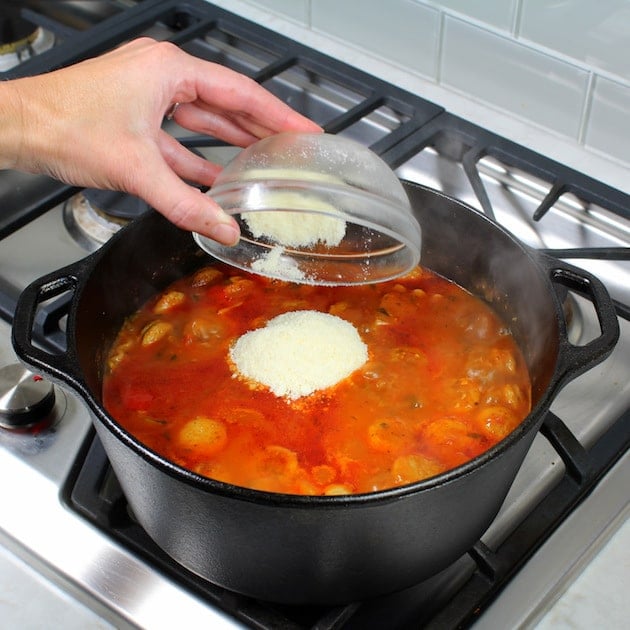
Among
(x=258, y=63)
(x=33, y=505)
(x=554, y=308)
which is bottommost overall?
(x=33, y=505)

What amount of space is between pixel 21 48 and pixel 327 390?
3.20 feet

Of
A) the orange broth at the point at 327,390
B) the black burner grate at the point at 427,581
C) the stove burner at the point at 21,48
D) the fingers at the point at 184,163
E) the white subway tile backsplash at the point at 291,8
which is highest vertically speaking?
the fingers at the point at 184,163

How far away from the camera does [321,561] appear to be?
877mm

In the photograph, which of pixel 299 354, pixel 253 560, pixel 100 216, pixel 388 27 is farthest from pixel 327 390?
pixel 388 27

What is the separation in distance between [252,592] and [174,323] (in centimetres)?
41

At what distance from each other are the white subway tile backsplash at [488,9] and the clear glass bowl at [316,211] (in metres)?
0.49

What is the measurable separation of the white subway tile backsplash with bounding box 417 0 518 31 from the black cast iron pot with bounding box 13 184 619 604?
39 cm

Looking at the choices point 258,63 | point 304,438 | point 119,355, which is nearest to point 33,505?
point 119,355

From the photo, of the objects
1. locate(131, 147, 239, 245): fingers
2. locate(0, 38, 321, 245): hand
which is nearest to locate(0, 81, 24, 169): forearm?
locate(0, 38, 321, 245): hand

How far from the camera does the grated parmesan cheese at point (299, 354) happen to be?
1099 mm

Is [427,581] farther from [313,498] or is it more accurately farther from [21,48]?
[21,48]

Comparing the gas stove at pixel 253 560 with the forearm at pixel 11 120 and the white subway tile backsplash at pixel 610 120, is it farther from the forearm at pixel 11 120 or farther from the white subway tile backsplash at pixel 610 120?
the forearm at pixel 11 120

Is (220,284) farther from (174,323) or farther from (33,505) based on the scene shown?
(33,505)

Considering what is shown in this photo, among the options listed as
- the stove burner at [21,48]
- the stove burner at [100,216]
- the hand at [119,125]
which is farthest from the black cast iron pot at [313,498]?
the stove burner at [21,48]
